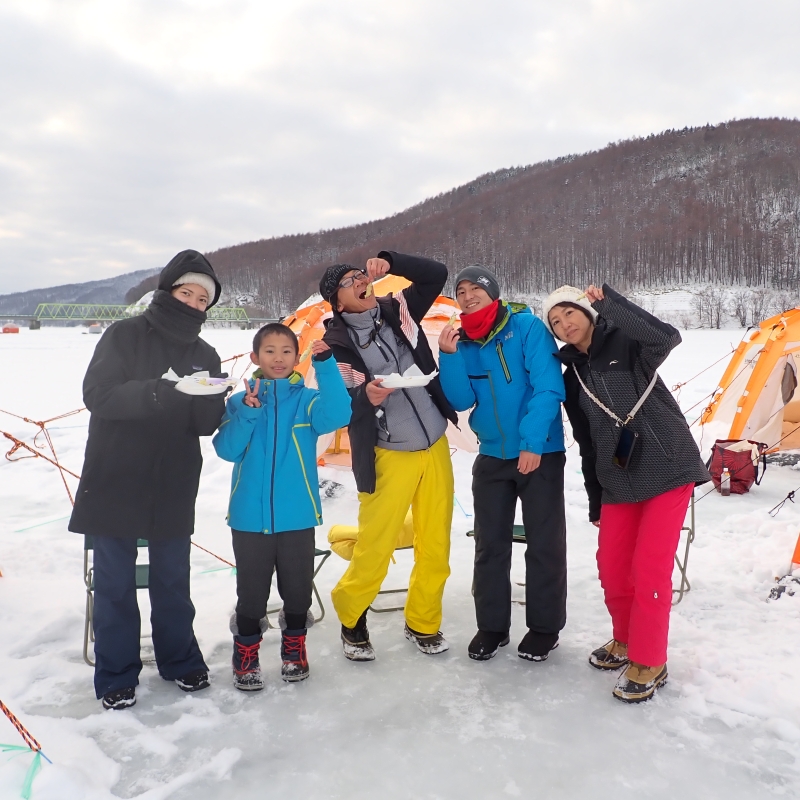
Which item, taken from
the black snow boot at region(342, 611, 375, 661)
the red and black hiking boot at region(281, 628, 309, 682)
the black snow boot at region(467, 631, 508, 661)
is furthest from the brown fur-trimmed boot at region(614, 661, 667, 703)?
the red and black hiking boot at region(281, 628, 309, 682)

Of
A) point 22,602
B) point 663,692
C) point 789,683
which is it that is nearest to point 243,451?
point 22,602

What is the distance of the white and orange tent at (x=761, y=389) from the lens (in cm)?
648

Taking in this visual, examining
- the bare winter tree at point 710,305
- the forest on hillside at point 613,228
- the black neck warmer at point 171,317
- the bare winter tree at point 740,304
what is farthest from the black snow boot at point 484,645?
the forest on hillside at point 613,228

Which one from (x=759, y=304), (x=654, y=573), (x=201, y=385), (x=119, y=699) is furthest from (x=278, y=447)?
(x=759, y=304)

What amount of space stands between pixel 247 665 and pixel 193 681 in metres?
0.24

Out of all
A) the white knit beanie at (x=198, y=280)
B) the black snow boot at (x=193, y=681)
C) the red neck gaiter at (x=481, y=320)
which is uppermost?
the white knit beanie at (x=198, y=280)

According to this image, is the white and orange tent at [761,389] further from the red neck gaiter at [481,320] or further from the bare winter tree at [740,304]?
the bare winter tree at [740,304]

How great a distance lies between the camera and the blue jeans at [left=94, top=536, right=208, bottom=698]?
2.37m

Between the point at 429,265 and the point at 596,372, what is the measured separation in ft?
3.37

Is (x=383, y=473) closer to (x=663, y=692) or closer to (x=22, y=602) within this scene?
(x=663, y=692)

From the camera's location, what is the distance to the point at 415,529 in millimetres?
2959

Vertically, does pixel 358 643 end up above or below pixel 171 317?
below

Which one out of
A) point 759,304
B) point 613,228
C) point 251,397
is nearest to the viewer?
point 251,397

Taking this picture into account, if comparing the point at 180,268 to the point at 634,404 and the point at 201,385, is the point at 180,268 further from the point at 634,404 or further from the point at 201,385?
the point at 634,404
